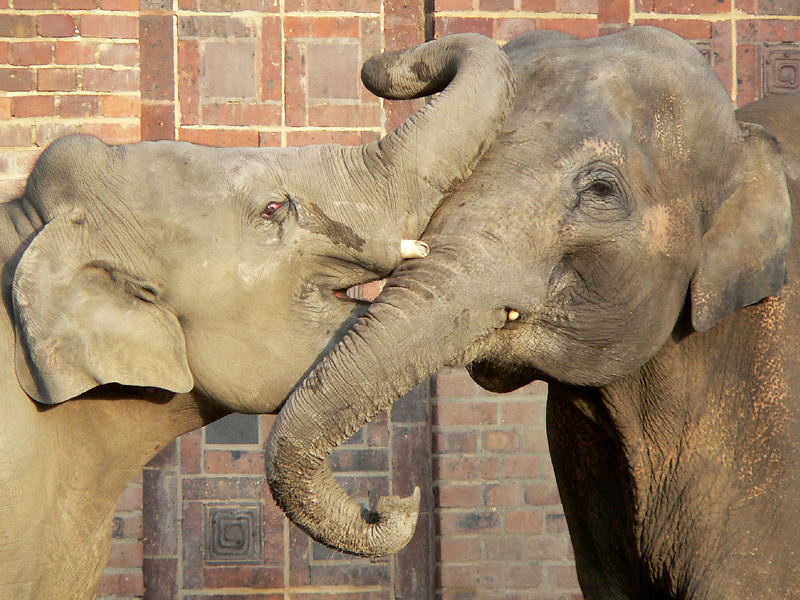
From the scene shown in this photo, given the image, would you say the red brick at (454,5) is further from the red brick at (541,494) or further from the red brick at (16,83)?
the red brick at (541,494)

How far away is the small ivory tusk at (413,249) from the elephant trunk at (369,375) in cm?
2

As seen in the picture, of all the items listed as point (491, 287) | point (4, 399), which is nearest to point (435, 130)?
point (491, 287)

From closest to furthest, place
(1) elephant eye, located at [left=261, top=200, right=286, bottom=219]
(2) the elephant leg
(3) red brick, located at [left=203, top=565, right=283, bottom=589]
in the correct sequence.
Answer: (1) elephant eye, located at [left=261, top=200, right=286, bottom=219], (2) the elephant leg, (3) red brick, located at [left=203, top=565, right=283, bottom=589]

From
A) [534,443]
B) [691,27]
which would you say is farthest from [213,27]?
[534,443]

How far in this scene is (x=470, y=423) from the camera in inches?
180

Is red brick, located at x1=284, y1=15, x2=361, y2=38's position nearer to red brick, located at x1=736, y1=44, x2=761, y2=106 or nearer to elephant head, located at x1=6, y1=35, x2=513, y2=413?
red brick, located at x1=736, y1=44, x2=761, y2=106

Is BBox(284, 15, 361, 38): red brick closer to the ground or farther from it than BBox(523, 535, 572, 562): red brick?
farther from it

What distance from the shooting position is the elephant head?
7.39ft

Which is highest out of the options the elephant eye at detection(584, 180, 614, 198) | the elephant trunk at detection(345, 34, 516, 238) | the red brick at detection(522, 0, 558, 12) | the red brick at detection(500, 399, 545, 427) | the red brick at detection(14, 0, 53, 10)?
the red brick at detection(14, 0, 53, 10)

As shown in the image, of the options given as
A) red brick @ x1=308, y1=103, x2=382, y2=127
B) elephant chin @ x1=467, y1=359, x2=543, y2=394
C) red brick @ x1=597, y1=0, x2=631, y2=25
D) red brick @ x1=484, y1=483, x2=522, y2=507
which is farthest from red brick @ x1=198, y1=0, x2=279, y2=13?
elephant chin @ x1=467, y1=359, x2=543, y2=394

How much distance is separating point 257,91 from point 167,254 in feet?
7.90

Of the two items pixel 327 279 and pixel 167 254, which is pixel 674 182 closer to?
pixel 327 279

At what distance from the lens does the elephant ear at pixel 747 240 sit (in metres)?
2.43

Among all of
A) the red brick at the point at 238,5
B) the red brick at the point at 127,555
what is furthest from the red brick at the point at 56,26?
the red brick at the point at 127,555
